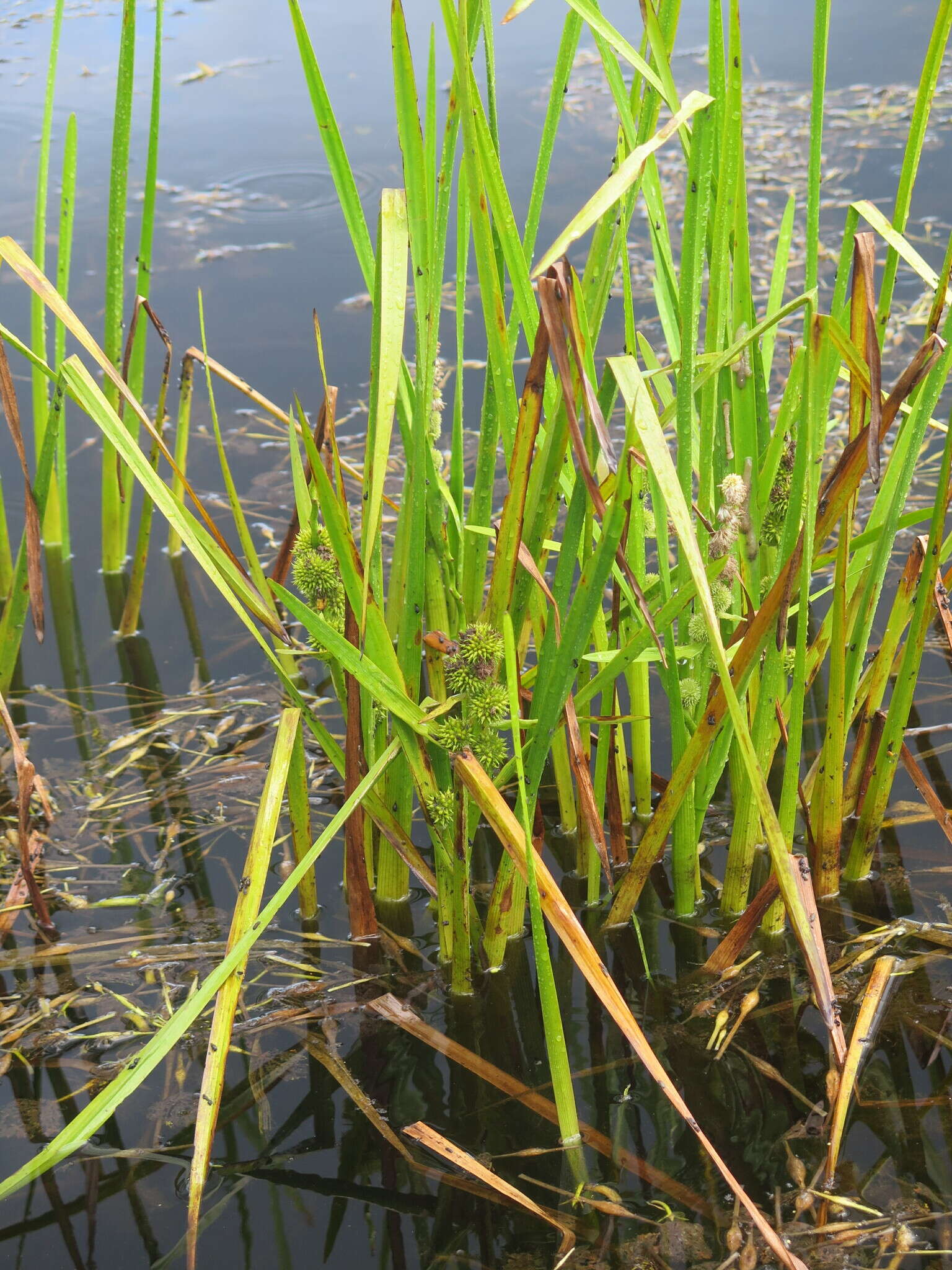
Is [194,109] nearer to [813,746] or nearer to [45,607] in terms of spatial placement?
Answer: [45,607]

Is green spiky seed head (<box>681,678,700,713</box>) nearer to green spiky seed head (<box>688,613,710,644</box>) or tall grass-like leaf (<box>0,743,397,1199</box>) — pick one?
green spiky seed head (<box>688,613,710,644</box>)

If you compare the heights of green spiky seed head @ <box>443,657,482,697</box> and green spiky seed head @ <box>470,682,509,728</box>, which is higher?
green spiky seed head @ <box>443,657,482,697</box>

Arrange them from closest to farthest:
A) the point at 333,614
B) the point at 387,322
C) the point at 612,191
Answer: the point at 612,191 < the point at 387,322 < the point at 333,614

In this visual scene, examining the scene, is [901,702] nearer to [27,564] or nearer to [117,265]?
[27,564]

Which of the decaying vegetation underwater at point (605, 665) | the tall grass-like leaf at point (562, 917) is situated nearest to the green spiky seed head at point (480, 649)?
the decaying vegetation underwater at point (605, 665)

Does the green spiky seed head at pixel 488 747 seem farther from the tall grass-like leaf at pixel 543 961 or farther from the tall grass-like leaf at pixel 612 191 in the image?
the tall grass-like leaf at pixel 612 191

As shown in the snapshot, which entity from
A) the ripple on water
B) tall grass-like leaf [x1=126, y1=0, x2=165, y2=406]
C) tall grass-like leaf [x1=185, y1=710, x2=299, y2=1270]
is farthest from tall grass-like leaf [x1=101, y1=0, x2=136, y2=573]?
the ripple on water

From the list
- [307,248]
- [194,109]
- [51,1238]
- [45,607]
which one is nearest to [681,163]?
[307,248]

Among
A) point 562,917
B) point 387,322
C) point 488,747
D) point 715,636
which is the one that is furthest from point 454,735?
point 387,322
